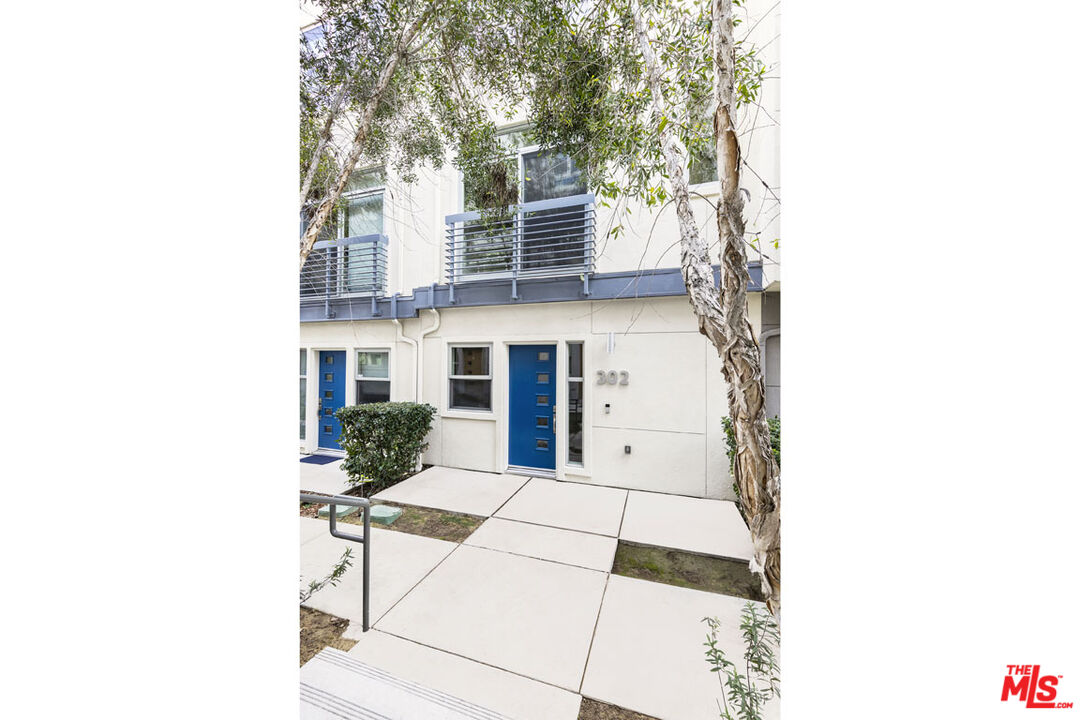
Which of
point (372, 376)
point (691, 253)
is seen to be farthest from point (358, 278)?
point (691, 253)

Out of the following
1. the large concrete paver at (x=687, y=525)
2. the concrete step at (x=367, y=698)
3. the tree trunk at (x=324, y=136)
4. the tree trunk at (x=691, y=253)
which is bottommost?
the large concrete paver at (x=687, y=525)

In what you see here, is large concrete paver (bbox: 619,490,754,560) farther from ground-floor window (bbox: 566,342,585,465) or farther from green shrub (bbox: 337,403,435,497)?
green shrub (bbox: 337,403,435,497)

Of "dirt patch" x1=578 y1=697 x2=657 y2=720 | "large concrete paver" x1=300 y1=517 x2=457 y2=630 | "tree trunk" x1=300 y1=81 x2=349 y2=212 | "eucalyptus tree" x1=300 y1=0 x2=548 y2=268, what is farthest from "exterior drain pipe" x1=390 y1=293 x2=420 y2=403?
"dirt patch" x1=578 y1=697 x2=657 y2=720

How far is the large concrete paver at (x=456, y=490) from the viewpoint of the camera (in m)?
3.32

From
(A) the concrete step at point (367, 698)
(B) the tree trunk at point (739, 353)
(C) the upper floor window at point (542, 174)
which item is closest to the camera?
(B) the tree trunk at point (739, 353)

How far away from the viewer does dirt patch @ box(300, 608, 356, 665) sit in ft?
5.41

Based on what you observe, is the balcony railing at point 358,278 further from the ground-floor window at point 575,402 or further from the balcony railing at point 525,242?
the ground-floor window at point 575,402

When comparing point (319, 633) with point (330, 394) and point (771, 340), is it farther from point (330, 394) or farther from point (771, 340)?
point (771, 340)
